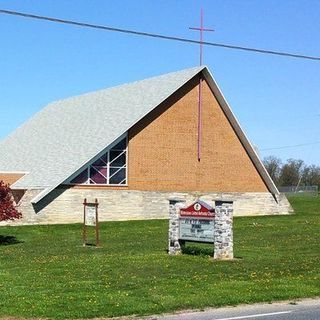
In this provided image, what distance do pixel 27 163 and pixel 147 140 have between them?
26.7 ft

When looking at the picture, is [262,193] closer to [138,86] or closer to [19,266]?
[138,86]

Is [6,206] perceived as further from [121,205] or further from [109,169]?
[121,205]

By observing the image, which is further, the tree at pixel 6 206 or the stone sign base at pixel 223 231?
the tree at pixel 6 206

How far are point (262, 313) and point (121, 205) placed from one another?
2601cm

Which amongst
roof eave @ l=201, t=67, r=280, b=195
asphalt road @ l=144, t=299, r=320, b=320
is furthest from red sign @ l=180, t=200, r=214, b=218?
roof eave @ l=201, t=67, r=280, b=195

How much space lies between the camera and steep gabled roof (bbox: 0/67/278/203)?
35.8 m

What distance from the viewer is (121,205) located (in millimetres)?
36781

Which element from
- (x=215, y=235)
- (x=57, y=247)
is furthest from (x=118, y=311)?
(x=57, y=247)

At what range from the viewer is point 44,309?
11.1 metres

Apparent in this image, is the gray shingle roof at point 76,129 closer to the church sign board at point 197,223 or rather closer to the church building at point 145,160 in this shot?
the church building at point 145,160

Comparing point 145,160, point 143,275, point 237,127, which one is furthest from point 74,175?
point 143,275

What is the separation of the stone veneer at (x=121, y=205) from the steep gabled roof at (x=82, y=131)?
935 millimetres

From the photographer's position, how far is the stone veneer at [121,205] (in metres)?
34.2

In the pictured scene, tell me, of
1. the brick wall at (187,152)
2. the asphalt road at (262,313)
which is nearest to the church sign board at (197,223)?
the asphalt road at (262,313)
